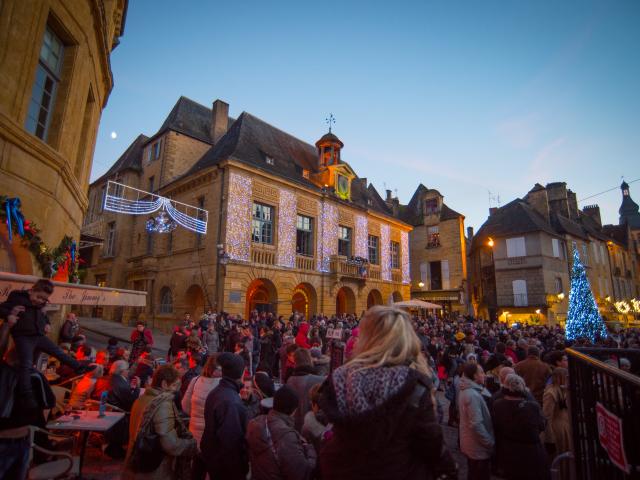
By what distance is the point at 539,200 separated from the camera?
31.2m

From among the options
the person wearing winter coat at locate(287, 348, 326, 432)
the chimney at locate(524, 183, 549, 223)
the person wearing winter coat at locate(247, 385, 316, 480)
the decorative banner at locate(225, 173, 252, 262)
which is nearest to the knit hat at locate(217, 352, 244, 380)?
the person wearing winter coat at locate(247, 385, 316, 480)

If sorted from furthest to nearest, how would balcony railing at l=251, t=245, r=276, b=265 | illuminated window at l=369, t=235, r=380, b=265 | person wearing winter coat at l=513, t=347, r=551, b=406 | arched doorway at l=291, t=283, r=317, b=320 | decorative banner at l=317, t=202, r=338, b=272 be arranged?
1. illuminated window at l=369, t=235, r=380, b=265
2. decorative banner at l=317, t=202, r=338, b=272
3. arched doorway at l=291, t=283, r=317, b=320
4. balcony railing at l=251, t=245, r=276, b=265
5. person wearing winter coat at l=513, t=347, r=551, b=406

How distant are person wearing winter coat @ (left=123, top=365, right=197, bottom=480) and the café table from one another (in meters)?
1.19

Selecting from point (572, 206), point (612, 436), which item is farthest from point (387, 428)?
point (572, 206)

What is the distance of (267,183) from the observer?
17938mm

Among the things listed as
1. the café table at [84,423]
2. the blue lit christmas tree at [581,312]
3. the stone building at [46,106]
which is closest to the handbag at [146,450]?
the café table at [84,423]

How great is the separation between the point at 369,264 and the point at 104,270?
17.5 meters

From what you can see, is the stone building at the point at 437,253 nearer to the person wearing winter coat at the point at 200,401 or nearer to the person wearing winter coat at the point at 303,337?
the person wearing winter coat at the point at 303,337

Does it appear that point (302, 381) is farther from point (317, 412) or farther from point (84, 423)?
point (84, 423)

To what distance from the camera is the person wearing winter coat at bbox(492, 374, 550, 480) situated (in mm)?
3406

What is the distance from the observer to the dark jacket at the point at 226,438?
2.91m

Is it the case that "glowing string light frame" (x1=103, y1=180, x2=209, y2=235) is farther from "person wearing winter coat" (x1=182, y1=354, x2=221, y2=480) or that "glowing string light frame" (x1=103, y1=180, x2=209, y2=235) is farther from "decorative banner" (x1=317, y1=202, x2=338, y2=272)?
"person wearing winter coat" (x1=182, y1=354, x2=221, y2=480)

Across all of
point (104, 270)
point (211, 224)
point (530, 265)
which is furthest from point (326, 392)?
point (530, 265)

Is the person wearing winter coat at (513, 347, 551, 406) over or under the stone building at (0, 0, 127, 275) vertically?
under
